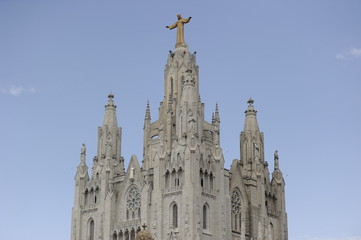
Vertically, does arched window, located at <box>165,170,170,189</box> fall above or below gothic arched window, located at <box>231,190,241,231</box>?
above

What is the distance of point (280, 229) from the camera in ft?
267

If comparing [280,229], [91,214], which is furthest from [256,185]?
[91,214]

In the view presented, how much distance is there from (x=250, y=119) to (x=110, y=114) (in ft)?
50.3

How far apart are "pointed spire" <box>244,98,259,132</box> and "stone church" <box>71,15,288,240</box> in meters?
0.01

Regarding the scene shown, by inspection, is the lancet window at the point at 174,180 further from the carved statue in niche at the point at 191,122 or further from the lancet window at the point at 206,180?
the carved statue in niche at the point at 191,122

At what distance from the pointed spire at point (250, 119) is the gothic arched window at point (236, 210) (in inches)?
346

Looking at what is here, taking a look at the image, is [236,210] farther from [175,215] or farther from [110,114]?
[110,114]

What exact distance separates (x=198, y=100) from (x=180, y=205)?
12.4 meters

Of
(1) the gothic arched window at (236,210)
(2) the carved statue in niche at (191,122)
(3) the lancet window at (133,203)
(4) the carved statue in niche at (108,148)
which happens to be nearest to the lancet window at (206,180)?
(2) the carved statue in niche at (191,122)

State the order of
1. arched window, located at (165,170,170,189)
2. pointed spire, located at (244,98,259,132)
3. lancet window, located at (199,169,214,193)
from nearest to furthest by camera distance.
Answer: lancet window, located at (199,169,214,193)
arched window, located at (165,170,170,189)
pointed spire, located at (244,98,259,132)

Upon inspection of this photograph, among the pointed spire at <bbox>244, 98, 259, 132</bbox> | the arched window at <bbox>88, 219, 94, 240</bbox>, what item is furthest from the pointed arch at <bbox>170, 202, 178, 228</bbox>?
the pointed spire at <bbox>244, 98, 259, 132</bbox>

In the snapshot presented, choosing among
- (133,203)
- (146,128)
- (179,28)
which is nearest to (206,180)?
(133,203)

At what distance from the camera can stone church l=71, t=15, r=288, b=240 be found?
71.3 m

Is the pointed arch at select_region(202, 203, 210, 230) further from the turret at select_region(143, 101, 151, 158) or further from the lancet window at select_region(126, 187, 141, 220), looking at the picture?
the turret at select_region(143, 101, 151, 158)
